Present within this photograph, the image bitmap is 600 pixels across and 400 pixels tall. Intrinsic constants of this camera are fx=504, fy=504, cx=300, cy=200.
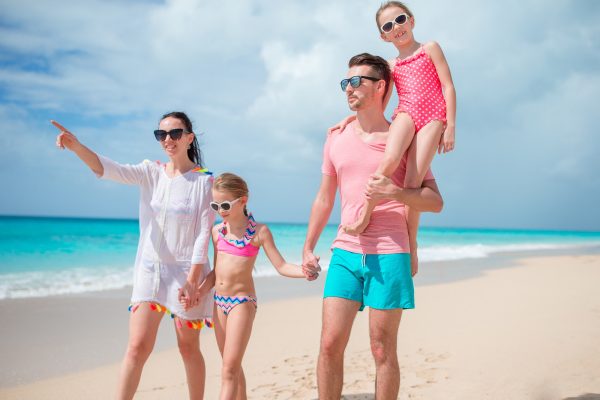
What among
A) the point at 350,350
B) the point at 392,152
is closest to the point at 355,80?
the point at 392,152

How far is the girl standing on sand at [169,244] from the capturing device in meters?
3.55

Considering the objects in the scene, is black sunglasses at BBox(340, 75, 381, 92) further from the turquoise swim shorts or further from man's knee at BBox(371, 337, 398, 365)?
man's knee at BBox(371, 337, 398, 365)

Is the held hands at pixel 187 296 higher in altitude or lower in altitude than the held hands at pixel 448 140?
lower

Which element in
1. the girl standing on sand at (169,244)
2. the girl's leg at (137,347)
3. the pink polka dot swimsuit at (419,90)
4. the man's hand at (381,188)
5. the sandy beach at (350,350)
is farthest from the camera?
the sandy beach at (350,350)

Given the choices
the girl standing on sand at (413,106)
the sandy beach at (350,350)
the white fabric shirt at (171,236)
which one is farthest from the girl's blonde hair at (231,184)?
the sandy beach at (350,350)

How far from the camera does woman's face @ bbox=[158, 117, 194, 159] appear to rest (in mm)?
3756

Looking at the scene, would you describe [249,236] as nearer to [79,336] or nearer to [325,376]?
[325,376]

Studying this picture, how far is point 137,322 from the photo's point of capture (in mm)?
3521

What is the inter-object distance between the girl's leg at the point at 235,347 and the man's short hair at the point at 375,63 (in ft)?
5.86

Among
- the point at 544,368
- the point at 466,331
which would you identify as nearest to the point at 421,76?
the point at 544,368

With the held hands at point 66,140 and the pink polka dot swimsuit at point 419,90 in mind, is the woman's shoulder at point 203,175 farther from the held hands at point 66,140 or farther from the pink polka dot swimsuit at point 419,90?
the pink polka dot swimsuit at point 419,90

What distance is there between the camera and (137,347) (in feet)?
11.4

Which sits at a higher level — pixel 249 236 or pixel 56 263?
pixel 56 263

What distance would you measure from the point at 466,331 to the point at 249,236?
4.87 meters
